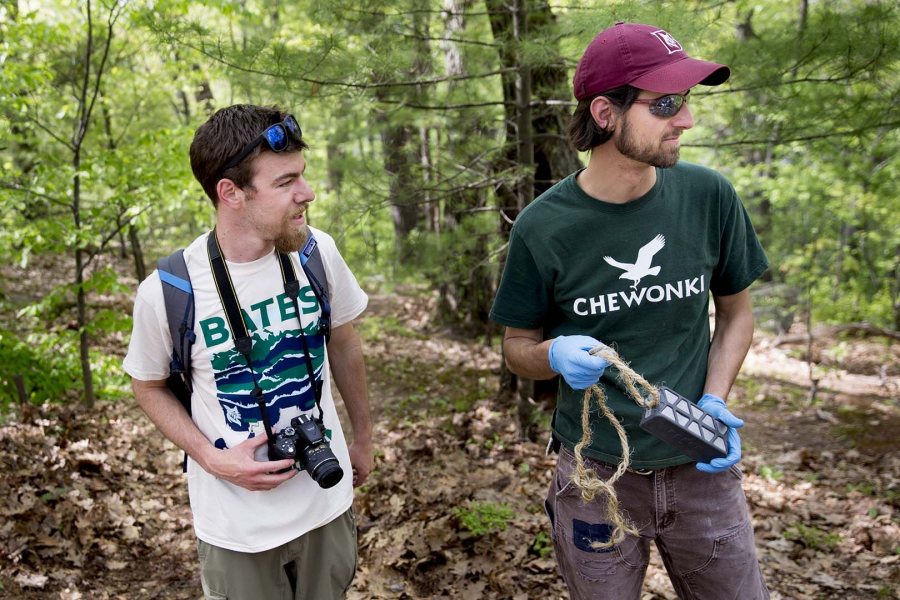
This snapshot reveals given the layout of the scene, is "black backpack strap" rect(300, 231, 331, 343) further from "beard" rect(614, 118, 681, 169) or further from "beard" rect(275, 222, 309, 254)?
"beard" rect(614, 118, 681, 169)

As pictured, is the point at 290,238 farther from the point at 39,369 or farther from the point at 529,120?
the point at 39,369

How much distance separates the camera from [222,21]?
37.5 ft

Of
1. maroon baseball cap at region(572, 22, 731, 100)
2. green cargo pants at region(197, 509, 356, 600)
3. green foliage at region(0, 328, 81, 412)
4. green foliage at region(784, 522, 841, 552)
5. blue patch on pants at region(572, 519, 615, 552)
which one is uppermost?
maroon baseball cap at region(572, 22, 731, 100)

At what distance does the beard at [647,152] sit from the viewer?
1957 mm

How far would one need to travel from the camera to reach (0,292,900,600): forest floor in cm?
371

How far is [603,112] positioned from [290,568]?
6.35 ft

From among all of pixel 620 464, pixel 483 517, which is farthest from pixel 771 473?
pixel 620 464

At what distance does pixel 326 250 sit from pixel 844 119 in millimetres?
4058

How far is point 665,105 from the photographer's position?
2.00m

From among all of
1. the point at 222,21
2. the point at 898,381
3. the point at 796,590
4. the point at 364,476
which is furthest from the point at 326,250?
the point at 222,21

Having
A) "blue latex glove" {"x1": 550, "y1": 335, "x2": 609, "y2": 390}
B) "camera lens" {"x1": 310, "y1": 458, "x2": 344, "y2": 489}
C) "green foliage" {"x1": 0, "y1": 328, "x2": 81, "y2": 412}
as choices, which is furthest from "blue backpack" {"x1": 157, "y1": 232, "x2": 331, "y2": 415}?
"green foliage" {"x1": 0, "y1": 328, "x2": 81, "y2": 412}

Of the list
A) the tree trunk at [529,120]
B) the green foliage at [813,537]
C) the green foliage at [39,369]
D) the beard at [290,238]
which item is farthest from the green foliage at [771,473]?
the green foliage at [39,369]

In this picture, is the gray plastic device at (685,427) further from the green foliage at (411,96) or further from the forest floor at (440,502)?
the green foliage at (411,96)

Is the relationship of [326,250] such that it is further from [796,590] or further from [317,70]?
[796,590]
